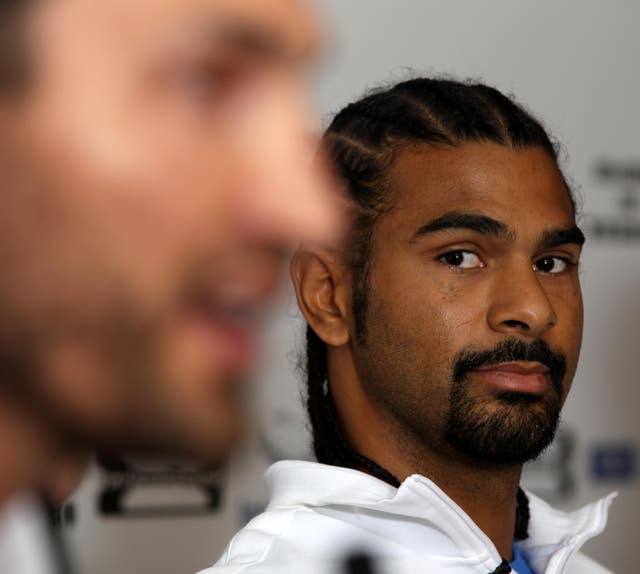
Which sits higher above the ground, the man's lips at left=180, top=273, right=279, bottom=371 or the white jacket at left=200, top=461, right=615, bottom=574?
the man's lips at left=180, top=273, right=279, bottom=371

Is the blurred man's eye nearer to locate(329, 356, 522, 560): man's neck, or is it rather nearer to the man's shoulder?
locate(329, 356, 522, 560): man's neck

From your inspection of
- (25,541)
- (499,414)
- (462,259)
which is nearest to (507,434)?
(499,414)

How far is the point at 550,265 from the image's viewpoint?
2.87 feet

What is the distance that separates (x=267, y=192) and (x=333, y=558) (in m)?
0.64

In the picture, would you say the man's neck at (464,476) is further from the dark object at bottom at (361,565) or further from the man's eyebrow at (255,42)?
the man's eyebrow at (255,42)

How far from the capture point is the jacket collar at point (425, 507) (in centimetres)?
82

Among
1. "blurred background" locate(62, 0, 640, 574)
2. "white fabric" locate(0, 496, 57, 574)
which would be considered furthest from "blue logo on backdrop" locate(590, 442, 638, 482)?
"white fabric" locate(0, 496, 57, 574)

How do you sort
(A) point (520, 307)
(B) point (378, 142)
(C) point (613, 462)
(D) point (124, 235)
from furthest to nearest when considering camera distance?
(C) point (613, 462), (B) point (378, 142), (A) point (520, 307), (D) point (124, 235)

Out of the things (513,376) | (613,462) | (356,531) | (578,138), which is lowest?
(613,462)

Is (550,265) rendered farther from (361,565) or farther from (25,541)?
(25,541)

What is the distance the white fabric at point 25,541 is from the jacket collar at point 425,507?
1.79 ft

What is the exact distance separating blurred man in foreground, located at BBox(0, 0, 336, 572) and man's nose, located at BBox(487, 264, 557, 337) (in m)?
0.56

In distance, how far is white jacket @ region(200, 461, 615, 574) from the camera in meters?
0.82

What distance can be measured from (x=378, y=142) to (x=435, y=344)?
189 millimetres
